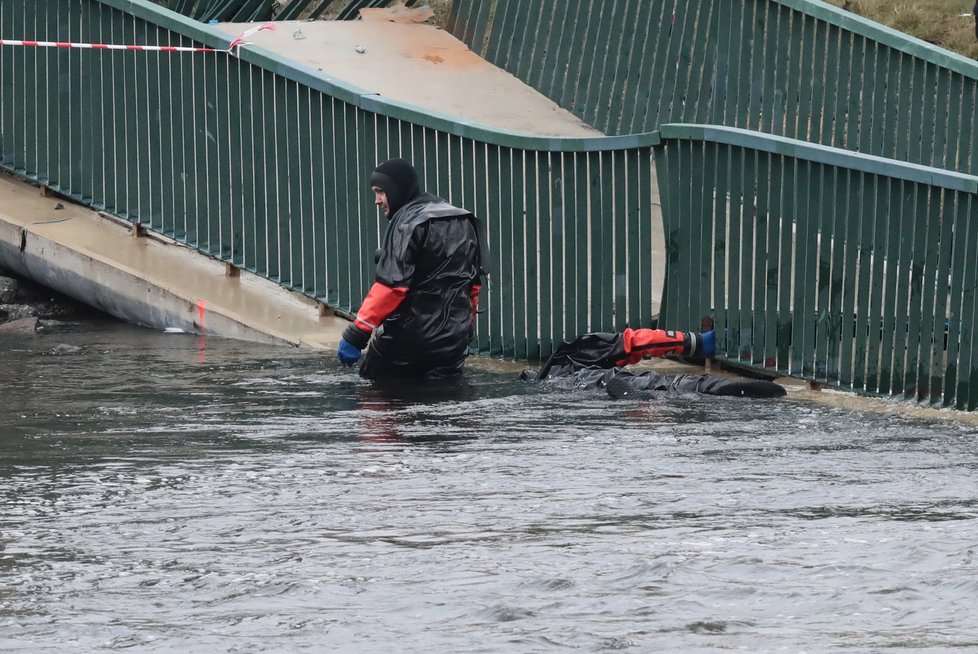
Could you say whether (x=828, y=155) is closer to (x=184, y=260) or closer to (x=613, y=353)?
(x=613, y=353)

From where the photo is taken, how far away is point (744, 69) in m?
13.1

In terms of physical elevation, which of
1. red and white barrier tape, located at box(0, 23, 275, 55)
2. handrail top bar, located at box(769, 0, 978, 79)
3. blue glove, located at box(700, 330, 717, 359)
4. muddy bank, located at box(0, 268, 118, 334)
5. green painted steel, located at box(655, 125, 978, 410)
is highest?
handrail top bar, located at box(769, 0, 978, 79)

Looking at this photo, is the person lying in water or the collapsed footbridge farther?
the person lying in water

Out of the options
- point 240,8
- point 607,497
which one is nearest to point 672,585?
point 607,497

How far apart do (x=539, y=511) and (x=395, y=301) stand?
3.06m

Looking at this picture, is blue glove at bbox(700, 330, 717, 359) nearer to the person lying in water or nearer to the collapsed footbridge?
the person lying in water

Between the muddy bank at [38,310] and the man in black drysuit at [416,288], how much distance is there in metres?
3.50

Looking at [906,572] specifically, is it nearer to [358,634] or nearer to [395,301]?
[358,634]

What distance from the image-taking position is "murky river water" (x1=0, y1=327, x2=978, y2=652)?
4.73m

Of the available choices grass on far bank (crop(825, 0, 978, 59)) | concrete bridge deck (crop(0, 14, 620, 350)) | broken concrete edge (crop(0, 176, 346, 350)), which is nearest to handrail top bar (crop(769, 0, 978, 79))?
concrete bridge deck (crop(0, 14, 620, 350))

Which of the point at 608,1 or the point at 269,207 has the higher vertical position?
the point at 608,1

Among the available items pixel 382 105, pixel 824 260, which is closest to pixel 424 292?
pixel 382 105

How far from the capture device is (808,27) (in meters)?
12.5

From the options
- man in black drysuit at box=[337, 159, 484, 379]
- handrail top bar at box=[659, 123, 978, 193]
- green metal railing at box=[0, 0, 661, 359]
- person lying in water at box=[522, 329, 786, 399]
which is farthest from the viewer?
green metal railing at box=[0, 0, 661, 359]
